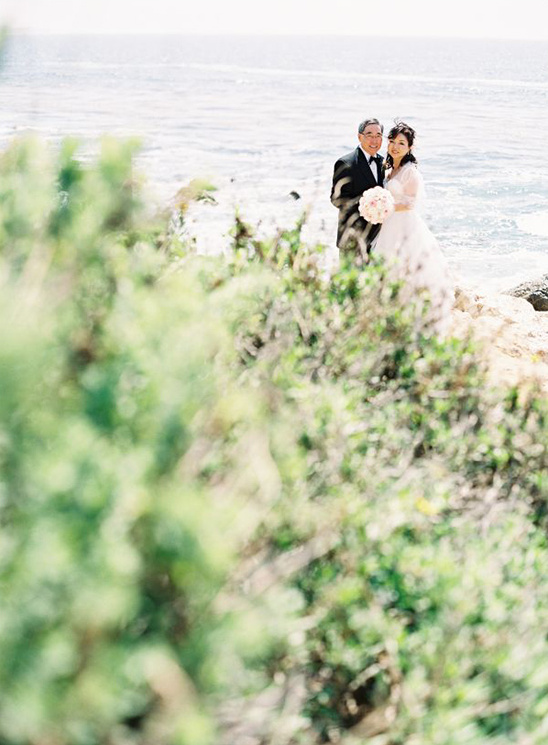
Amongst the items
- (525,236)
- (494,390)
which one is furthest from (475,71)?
(494,390)

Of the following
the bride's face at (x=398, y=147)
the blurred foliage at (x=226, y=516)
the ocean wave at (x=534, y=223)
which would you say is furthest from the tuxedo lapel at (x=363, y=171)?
the ocean wave at (x=534, y=223)

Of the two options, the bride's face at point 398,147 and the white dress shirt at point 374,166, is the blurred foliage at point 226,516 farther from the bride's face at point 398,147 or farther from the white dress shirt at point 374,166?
the white dress shirt at point 374,166

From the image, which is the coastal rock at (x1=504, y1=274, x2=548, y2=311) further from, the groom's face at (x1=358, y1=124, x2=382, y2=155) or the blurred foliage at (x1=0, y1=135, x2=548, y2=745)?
the blurred foliage at (x1=0, y1=135, x2=548, y2=745)

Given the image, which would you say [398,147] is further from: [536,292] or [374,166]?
[536,292]

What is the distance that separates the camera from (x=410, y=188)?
789 centimetres

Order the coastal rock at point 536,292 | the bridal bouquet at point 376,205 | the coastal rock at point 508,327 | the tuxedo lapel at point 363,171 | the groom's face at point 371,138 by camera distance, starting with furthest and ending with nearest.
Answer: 1. the coastal rock at point 536,292
2. the tuxedo lapel at point 363,171
3. the groom's face at point 371,138
4. the bridal bouquet at point 376,205
5. the coastal rock at point 508,327

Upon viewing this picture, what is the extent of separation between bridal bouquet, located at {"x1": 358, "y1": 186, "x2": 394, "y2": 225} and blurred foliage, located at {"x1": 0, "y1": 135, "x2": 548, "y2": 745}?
11.1ft

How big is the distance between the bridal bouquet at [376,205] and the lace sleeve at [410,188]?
24.2 inches

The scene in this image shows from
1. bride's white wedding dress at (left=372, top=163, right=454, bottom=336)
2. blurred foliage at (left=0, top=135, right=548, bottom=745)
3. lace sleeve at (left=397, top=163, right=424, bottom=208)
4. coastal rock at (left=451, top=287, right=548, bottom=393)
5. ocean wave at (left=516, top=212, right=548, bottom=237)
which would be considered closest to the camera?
blurred foliage at (left=0, top=135, right=548, bottom=745)

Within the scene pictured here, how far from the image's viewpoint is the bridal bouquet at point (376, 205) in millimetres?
7211

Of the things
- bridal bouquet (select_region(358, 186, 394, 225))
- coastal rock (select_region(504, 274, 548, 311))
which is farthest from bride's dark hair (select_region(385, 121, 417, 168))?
coastal rock (select_region(504, 274, 548, 311))

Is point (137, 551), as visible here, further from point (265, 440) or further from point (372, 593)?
point (372, 593)

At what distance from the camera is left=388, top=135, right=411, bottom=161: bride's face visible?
7.91 m

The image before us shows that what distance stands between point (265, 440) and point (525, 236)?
20.1 meters
